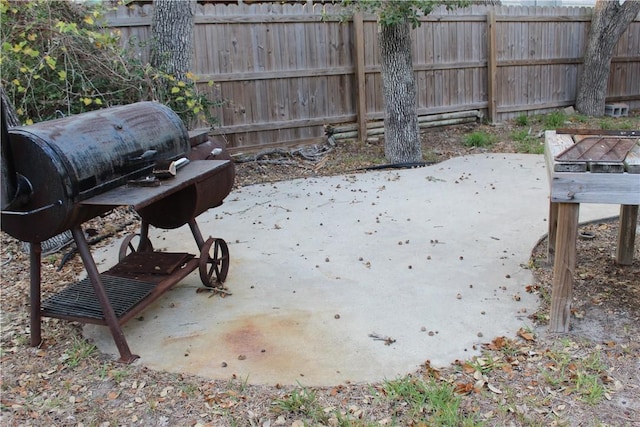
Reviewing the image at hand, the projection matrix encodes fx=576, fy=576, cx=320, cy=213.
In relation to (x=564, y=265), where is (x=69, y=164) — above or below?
above

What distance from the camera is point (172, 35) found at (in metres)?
6.62

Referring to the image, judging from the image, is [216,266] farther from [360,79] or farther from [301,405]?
[360,79]

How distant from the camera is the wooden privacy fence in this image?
784cm

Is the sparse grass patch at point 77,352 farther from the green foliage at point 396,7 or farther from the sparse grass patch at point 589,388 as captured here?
the green foliage at point 396,7

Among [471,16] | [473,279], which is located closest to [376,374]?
[473,279]

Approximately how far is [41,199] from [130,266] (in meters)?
1.16

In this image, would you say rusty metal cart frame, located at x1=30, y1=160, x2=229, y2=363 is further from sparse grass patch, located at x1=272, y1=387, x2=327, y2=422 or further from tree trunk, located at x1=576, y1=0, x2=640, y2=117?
tree trunk, located at x1=576, y1=0, x2=640, y2=117

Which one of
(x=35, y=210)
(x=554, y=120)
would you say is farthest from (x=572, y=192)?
(x=554, y=120)

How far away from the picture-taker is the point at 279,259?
15.0ft

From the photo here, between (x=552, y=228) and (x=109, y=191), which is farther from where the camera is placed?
(x=552, y=228)

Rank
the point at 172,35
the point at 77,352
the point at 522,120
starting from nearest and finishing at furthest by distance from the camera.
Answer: the point at 77,352, the point at 172,35, the point at 522,120

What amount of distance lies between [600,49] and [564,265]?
28.7 ft

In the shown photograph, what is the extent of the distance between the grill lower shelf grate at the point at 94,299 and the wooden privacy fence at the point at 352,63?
388 cm

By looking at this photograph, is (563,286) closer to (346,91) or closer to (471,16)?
(346,91)
